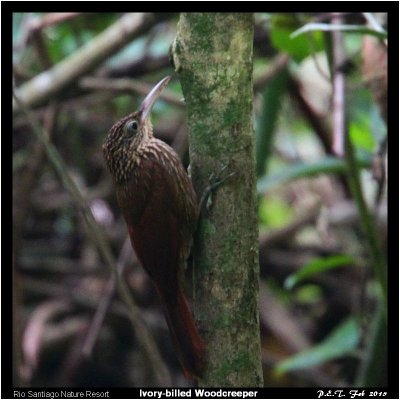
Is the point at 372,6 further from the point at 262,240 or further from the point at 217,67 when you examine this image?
the point at 262,240

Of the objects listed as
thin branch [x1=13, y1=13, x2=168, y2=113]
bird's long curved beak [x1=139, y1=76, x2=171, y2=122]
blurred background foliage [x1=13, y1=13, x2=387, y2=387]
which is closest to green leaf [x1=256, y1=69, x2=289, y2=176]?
blurred background foliage [x1=13, y1=13, x2=387, y2=387]

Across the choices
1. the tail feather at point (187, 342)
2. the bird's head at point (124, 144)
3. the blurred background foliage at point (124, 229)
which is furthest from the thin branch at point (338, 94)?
the tail feather at point (187, 342)

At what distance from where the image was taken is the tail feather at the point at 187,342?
85.4 inches

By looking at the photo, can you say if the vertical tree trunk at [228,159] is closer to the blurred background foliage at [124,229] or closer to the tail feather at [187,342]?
the tail feather at [187,342]

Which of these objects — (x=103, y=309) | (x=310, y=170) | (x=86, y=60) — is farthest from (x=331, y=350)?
(x=86, y=60)

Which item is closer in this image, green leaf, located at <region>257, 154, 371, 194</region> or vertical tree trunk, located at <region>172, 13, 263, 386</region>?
vertical tree trunk, located at <region>172, 13, 263, 386</region>

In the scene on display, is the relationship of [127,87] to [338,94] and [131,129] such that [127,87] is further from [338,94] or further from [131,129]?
[338,94]

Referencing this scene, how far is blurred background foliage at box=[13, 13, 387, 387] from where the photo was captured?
3512mm

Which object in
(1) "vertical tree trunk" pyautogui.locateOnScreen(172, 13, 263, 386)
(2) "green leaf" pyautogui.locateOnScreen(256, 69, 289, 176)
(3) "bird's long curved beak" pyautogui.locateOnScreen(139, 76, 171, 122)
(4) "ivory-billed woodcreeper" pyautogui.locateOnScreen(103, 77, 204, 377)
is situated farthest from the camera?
(2) "green leaf" pyautogui.locateOnScreen(256, 69, 289, 176)

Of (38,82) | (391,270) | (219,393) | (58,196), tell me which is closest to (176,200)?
(219,393)

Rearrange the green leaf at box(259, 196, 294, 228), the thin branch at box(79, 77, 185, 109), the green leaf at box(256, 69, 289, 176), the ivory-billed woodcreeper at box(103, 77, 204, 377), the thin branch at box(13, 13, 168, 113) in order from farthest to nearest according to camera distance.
→ the green leaf at box(259, 196, 294, 228) < the thin branch at box(79, 77, 185, 109) < the green leaf at box(256, 69, 289, 176) < the thin branch at box(13, 13, 168, 113) < the ivory-billed woodcreeper at box(103, 77, 204, 377)

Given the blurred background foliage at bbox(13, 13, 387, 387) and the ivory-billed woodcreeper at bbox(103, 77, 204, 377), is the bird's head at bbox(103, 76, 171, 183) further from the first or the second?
the blurred background foliage at bbox(13, 13, 387, 387)

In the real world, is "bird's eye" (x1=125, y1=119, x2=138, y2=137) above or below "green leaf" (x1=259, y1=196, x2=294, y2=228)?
above

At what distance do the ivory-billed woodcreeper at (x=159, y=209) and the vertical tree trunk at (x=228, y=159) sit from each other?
0.11 metres
